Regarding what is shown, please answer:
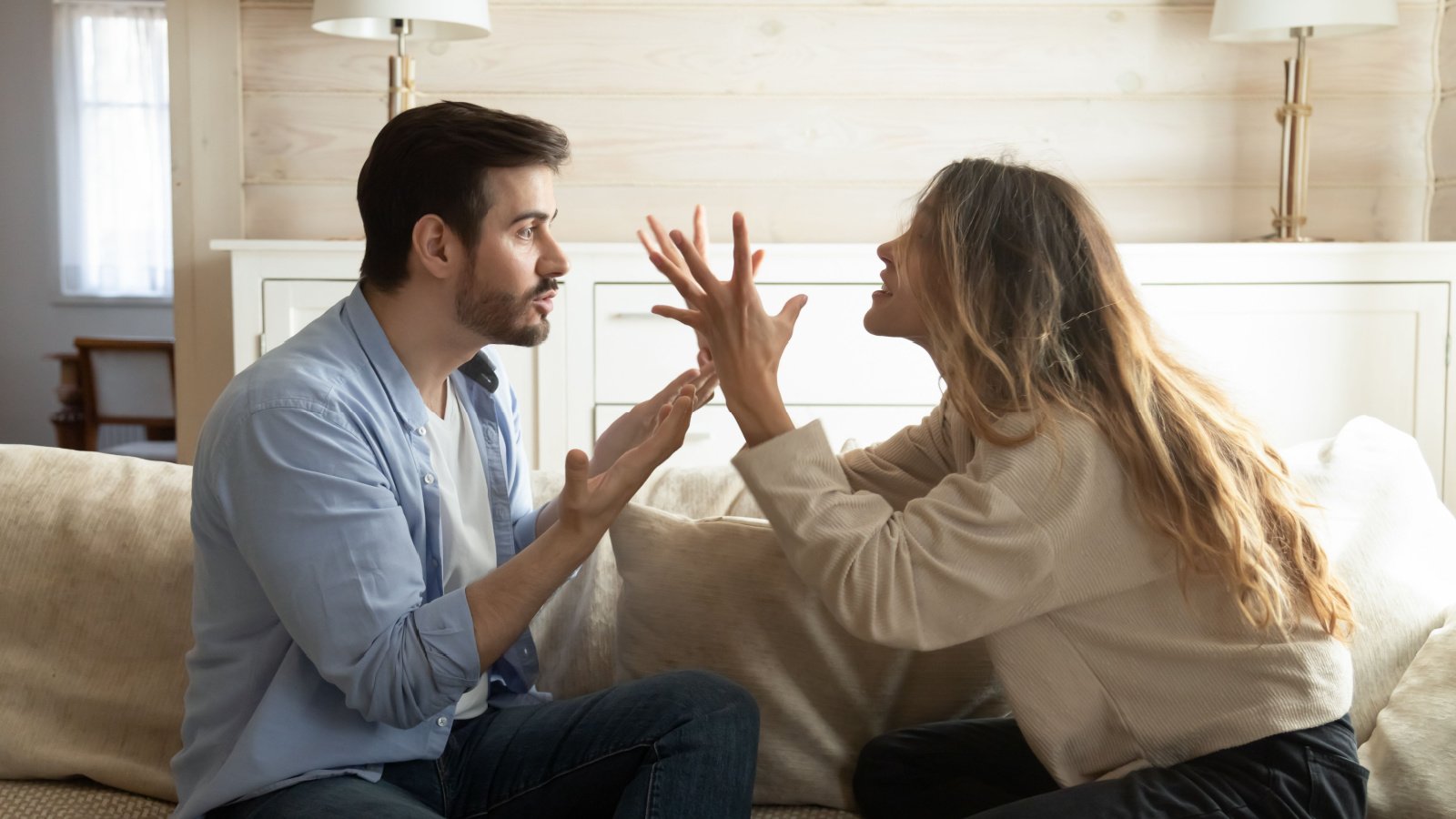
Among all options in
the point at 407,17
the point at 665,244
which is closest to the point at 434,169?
the point at 665,244

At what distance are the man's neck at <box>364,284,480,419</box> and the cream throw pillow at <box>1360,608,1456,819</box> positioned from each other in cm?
103

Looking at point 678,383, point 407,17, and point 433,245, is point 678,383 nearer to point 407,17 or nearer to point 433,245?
point 433,245

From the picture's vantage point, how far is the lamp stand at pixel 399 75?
2.87 metres

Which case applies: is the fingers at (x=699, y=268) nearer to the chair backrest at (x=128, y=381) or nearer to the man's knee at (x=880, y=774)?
the man's knee at (x=880, y=774)

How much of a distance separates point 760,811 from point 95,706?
2.51 feet

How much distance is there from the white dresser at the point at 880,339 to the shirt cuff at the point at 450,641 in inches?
58.7

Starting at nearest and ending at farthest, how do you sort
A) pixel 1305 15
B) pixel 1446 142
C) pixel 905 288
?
pixel 905 288, pixel 1305 15, pixel 1446 142

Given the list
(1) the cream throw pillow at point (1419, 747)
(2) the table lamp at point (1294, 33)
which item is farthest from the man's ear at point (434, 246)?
(2) the table lamp at point (1294, 33)

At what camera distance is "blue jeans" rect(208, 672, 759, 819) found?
1251 millimetres

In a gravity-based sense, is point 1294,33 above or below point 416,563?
above

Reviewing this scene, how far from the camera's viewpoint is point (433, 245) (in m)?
1.42

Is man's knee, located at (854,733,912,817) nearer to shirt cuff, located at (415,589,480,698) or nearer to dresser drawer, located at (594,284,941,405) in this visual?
shirt cuff, located at (415,589,480,698)

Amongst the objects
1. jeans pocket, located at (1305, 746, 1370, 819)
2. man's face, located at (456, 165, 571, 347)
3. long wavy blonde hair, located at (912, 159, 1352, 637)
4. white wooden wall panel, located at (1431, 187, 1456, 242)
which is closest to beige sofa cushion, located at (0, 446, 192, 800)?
man's face, located at (456, 165, 571, 347)

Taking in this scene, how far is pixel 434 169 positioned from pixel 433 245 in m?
0.08
